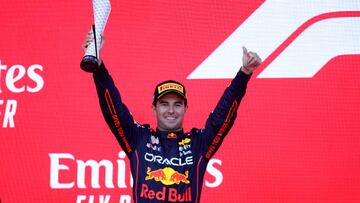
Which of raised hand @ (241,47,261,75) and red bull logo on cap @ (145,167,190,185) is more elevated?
raised hand @ (241,47,261,75)

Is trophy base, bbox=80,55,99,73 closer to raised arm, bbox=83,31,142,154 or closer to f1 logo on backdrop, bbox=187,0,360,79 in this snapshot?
raised arm, bbox=83,31,142,154

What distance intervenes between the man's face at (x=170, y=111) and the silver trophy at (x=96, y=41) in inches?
11.3

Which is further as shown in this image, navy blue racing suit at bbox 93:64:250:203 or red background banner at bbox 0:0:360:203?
red background banner at bbox 0:0:360:203

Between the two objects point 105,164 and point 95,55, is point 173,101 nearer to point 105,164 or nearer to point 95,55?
point 95,55

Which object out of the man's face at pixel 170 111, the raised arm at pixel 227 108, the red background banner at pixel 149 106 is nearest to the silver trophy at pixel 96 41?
the man's face at pixel 170 111

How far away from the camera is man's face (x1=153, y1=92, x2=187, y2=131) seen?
6.73 feet

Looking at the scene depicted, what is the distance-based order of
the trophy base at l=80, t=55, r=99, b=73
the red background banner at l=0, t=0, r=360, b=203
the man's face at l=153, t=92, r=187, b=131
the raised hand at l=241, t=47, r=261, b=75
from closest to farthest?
the trophy base at l=80, t=55, r=99, b=73
the raised hand at l=241, t=47, r=261, b=75
the man's face at l=153, t=92, r=187, b=131
the red background banner at l=0, t=0, r=360, b=203

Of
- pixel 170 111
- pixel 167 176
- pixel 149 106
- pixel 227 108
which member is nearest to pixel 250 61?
pixel 227 108

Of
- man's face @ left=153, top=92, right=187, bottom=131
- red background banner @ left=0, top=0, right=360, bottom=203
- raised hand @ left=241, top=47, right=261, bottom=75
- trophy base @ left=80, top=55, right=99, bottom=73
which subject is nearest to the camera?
trophy base @ left=80, top=55, right=99, bottom=73

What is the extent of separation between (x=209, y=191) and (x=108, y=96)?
4.02 feet

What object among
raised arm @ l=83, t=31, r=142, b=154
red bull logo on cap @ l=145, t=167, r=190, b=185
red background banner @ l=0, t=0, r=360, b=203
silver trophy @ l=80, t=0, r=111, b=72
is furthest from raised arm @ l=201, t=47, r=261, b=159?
red background banner @ l=0, t=0, r=360, b=203

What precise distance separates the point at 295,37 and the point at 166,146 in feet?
4.44

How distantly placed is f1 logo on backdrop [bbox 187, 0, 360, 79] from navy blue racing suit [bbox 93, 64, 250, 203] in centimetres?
111

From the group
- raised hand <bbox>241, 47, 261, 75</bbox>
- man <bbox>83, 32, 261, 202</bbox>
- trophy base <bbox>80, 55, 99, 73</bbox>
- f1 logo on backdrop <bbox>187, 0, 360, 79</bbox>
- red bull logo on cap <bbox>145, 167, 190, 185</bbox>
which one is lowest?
red bull logo on cap <bbox>145, 167, 190, 185</bbox>
